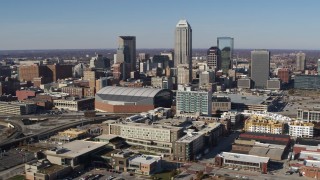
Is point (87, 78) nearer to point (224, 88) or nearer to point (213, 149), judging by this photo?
point (224, 88)

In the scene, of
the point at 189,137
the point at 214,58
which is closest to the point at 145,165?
the point at 189,137

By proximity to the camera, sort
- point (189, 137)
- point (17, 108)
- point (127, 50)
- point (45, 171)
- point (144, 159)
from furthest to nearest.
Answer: point (127, 50) → point (17, 108) → point (189, 137) → point (144, 159) → point (45, 171)

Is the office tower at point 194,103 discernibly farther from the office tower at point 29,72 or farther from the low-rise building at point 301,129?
the office tower at point 29,72

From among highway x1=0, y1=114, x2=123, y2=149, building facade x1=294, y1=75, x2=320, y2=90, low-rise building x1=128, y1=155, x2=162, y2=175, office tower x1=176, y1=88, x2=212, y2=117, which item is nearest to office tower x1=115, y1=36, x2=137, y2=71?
building facade x1=294, y1=75, x2=320, y2=90

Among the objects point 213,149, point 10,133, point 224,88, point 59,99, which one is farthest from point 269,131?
point 224,88

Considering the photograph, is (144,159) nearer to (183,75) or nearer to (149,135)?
(149,135)
